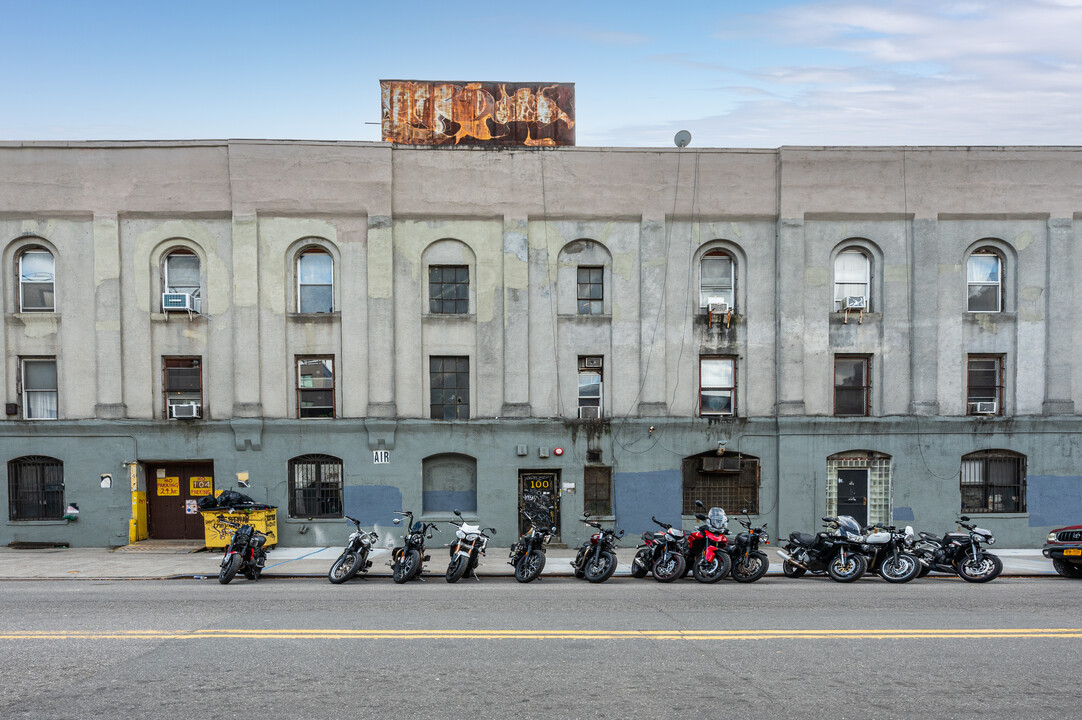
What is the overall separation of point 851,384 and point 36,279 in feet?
71.0

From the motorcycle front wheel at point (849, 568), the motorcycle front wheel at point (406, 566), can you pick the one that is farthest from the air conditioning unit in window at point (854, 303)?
the motorcycle front wheel at point (406, 566)

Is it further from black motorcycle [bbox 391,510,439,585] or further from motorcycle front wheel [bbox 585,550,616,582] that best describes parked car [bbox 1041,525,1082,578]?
black motorcycle [bbox 391,510,439,585]

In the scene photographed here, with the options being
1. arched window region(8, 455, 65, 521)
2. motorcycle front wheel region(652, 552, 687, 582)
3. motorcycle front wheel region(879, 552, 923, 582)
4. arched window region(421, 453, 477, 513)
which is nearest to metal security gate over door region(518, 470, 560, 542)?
arched window region(421, 453, 477, 513)

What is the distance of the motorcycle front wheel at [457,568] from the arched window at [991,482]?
1378cm

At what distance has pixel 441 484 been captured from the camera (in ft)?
63.4

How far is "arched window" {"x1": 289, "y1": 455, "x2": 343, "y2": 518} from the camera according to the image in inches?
754

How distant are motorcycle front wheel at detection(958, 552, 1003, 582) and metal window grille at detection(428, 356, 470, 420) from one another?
38.1 ft

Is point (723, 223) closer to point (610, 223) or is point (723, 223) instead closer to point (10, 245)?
point (610, 223)

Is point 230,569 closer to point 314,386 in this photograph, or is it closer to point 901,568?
point 314,386

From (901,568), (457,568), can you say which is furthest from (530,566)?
(901,568)

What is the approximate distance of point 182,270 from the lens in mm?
19359

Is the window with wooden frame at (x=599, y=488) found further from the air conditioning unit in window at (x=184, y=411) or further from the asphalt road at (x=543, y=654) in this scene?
the air conditioning unit in window at (x=184, y=411)

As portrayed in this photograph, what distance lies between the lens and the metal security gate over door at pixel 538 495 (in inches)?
761

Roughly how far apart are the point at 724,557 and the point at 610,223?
934 cm
